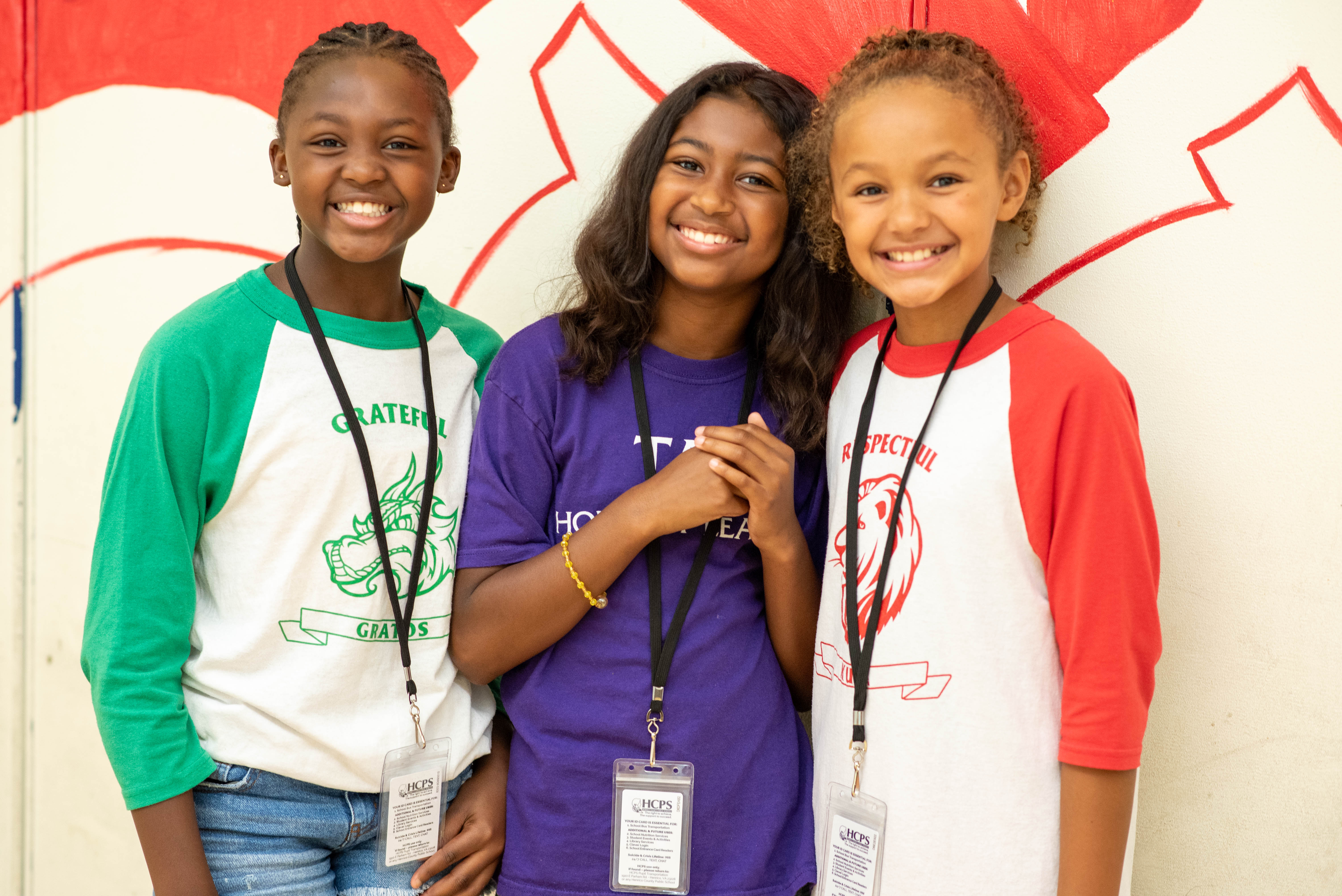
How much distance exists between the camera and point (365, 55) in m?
1.59

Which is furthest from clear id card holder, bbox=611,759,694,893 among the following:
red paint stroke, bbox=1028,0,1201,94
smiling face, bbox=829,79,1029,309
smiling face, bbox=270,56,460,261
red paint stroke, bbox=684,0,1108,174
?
red paint stroke, bbox=1028,0,1201,94

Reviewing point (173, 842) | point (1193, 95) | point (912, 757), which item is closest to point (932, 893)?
point (912, 757)

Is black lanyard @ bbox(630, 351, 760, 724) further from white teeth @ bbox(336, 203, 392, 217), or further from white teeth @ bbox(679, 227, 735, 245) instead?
white teeth @ bbox(336, 203, 392, 217)

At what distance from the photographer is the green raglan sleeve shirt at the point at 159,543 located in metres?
1.40

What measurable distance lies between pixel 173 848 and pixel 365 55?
1.25 metres

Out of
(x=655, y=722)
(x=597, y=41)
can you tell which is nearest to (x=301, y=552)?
(x=655, y=722)

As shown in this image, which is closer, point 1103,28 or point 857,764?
point 857,764

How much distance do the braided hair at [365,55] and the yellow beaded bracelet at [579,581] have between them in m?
0.74

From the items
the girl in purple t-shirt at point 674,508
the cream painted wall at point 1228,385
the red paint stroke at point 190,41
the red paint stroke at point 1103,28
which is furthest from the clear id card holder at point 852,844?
the red paint stroke at point 190,41

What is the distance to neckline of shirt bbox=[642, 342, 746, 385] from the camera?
1694mm

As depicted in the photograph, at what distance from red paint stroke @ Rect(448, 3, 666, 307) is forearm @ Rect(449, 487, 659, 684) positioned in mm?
882

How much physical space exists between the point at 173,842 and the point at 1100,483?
1.38 meters

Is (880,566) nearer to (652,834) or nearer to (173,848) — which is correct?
(652,834)

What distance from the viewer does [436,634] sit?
1614 millimetres
